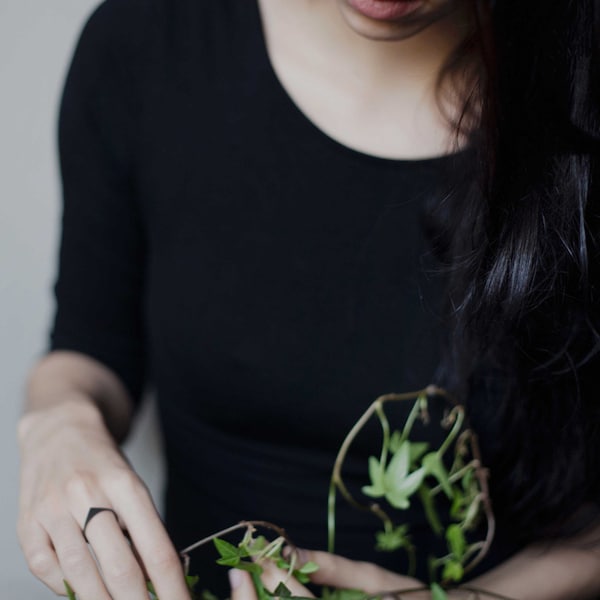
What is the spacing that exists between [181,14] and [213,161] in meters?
0.16

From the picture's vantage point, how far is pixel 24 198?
937mm

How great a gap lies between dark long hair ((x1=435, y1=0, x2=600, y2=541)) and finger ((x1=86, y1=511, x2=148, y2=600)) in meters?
0.30

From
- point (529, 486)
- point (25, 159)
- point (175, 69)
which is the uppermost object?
point (175, 69)

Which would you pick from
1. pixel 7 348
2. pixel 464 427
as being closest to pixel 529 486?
pixel 464 427

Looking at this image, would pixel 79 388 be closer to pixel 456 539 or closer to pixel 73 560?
pixel 73 560

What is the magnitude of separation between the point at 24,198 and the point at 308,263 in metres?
0.41

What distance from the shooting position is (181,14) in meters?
0.77

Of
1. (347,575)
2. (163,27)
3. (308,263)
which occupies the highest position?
(163,27)

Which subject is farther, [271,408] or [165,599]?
[271,408]

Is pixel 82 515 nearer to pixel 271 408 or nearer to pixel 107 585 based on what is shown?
pixel 107 585

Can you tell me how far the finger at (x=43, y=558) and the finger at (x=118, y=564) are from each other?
47 millimetres

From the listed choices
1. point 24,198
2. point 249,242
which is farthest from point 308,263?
point 24,198

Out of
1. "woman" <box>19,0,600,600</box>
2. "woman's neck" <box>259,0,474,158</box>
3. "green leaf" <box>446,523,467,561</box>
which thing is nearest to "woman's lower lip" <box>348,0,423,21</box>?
"woman" <box>19,0,600,600</box>

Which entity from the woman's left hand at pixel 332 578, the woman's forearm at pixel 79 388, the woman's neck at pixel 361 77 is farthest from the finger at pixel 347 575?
the woman's neck at pixel 361 77
